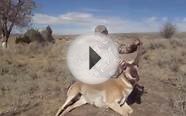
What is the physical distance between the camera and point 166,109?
795 centimetres

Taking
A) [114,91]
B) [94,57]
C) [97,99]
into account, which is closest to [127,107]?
[114,91]

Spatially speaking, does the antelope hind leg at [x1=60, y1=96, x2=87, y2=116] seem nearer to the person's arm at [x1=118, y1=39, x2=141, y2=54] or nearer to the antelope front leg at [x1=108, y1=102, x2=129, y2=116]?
the antelope front leg at [x1=108, y1=102, x2=129, y2=116]

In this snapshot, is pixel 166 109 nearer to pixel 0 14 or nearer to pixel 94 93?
pixel 94 93

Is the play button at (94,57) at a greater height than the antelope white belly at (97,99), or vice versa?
the play button at (94,57)

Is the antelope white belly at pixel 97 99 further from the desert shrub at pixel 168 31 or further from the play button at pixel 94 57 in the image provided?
the desert shrub at pixel 168 31

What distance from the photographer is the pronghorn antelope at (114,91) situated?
704cm

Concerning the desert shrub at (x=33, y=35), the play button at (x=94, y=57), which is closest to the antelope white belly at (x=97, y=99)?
the play button at (x=94, y=57)

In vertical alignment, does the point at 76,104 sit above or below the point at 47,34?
above

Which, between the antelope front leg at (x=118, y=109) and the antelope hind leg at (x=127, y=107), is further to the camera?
the antelope hind leg at (x=127, y=107)

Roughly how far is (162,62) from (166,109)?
40.1 ft

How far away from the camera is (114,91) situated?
7113 mm

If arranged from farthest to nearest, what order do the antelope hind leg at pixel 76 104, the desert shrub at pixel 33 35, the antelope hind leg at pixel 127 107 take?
the desert shrub at pixel 33 35
the antelope hind leg at pixel 76 104
the antelope hind leg at pixel 127 107
